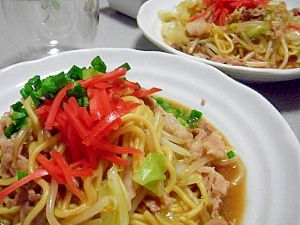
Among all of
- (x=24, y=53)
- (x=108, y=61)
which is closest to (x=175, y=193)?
(x=108, y=61)

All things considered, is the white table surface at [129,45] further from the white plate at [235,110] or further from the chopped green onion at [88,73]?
the chopped green onion at [88,73]

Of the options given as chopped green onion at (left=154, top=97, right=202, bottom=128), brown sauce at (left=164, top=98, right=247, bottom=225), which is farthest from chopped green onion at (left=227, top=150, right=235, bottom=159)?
chopped green onion at (left=154, top=97, right=202, bottom=128)

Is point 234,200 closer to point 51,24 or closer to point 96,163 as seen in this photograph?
point 96,163

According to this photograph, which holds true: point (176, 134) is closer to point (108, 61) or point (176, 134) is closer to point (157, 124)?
point (157, 124)

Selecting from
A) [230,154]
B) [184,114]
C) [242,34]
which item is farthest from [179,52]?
[230,154]

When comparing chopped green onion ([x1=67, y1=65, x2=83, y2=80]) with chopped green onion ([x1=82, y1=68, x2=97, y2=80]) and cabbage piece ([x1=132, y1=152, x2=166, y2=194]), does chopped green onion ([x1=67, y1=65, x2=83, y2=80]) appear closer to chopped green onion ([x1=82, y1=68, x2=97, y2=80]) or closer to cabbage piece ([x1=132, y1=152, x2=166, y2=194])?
chopped green onion ([x1=82, y1=68, x2=97, y2=80])

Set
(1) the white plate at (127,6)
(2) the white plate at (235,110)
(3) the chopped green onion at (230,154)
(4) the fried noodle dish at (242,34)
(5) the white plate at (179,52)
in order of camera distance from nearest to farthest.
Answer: (2) the white plate at (235,110) < (3) the chopped green onion at (230,154) < (5) the white plate at (179,52) < (4) the fried noodle dish at (242,34) < (1) the white plate at (127,6)

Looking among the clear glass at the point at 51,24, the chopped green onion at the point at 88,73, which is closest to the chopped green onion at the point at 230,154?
the chopped green onion at the point at 88,73

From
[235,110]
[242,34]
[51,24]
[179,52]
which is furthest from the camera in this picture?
[51,24]
